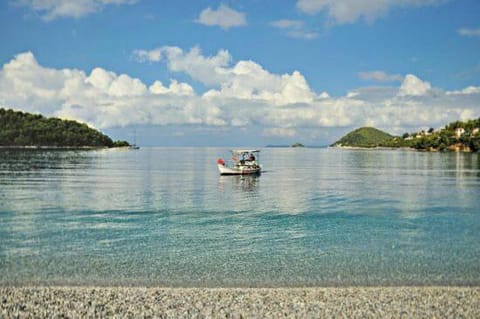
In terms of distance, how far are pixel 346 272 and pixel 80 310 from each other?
1117cm

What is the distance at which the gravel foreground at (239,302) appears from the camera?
14.2 m

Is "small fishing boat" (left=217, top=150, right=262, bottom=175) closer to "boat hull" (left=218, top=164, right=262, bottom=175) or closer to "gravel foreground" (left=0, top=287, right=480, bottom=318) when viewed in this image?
"boat hull" (left=218, top=164, right=262, bottom=175)

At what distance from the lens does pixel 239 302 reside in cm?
1523

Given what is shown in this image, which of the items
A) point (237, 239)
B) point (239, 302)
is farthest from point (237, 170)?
point (239, 302)

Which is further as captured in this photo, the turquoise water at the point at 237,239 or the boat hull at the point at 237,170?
the boat hull at the point at 237,170

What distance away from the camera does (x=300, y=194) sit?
51.9 meters

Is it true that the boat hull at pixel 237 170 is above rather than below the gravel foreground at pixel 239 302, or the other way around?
above

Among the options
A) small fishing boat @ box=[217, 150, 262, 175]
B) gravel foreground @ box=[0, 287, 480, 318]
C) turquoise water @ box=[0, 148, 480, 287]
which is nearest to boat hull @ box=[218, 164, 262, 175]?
small fishing boat @ box=[217, 150, 262, 175]

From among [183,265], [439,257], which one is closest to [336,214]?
[439,257]

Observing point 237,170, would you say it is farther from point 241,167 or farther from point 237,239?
point 237,239

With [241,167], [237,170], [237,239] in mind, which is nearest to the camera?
[237,239]

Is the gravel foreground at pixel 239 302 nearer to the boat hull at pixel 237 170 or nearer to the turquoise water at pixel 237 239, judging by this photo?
the turquoise water at pixel 237 239

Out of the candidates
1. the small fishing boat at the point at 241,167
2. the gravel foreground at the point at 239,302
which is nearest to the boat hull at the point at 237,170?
the small fishing boat at the point at 241,167

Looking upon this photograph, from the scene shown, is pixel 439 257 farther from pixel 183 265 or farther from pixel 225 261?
pixel 183 265
